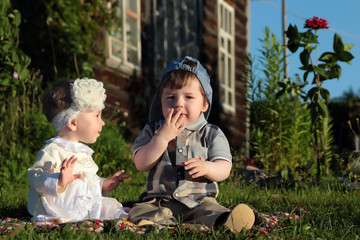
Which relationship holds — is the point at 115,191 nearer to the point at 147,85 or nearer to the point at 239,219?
the point at 239,219

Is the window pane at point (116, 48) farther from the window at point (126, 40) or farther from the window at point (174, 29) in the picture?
the window at point (174, 29)

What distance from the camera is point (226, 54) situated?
12.3 metres

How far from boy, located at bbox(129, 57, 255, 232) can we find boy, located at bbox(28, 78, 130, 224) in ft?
0.92

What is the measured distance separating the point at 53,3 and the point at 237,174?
147 inches

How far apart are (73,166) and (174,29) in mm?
7638

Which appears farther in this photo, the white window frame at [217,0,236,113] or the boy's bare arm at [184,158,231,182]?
the white window frame at [217,0,236,113]

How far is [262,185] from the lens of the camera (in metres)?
4.91

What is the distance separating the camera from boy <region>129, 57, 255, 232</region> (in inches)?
120

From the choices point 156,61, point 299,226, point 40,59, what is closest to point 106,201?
point 299,226

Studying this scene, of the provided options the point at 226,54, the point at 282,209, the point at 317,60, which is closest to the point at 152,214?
the point at 282,209

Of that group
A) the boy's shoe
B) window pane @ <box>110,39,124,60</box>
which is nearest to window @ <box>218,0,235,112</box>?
window pane @ <box>110,39,124,60</box>

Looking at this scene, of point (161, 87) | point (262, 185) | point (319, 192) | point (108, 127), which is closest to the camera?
point (161, 87)

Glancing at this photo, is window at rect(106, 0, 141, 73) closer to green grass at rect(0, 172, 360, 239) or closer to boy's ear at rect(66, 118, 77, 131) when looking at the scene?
green grass at rect(0, 172, 360, 239)

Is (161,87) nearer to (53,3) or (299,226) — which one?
(299,226)
